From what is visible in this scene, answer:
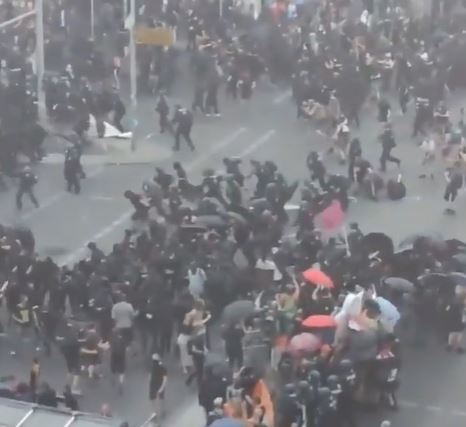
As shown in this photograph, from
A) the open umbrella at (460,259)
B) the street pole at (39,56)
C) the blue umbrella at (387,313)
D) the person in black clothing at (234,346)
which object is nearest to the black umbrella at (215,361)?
the person in black clothing at (234,346)

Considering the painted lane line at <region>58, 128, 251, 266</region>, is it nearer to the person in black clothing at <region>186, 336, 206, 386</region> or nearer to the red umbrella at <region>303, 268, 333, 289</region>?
the person in black clothing at <region>186, 336, 206, 386</region>

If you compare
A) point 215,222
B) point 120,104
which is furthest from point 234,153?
point 215,222

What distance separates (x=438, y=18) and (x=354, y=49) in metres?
4.29

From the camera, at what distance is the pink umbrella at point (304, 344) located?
59.3ft

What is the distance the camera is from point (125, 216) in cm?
2636

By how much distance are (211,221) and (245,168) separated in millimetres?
6632

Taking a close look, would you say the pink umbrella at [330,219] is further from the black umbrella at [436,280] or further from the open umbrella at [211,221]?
the black umbrella at [436,280]

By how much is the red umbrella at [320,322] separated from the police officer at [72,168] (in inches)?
380

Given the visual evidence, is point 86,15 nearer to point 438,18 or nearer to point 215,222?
point 438,18

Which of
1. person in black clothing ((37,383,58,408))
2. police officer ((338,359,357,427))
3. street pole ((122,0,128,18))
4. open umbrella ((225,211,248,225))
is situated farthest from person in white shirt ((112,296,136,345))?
street pole ((122,0,128,18))

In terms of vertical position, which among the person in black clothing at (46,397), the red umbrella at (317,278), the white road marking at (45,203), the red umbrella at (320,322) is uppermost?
the red umbrella at (317,278)

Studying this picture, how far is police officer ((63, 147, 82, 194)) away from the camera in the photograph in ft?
89.4

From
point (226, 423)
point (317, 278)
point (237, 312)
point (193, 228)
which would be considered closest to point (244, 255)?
point (193, 228)

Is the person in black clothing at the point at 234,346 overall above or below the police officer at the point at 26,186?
above
